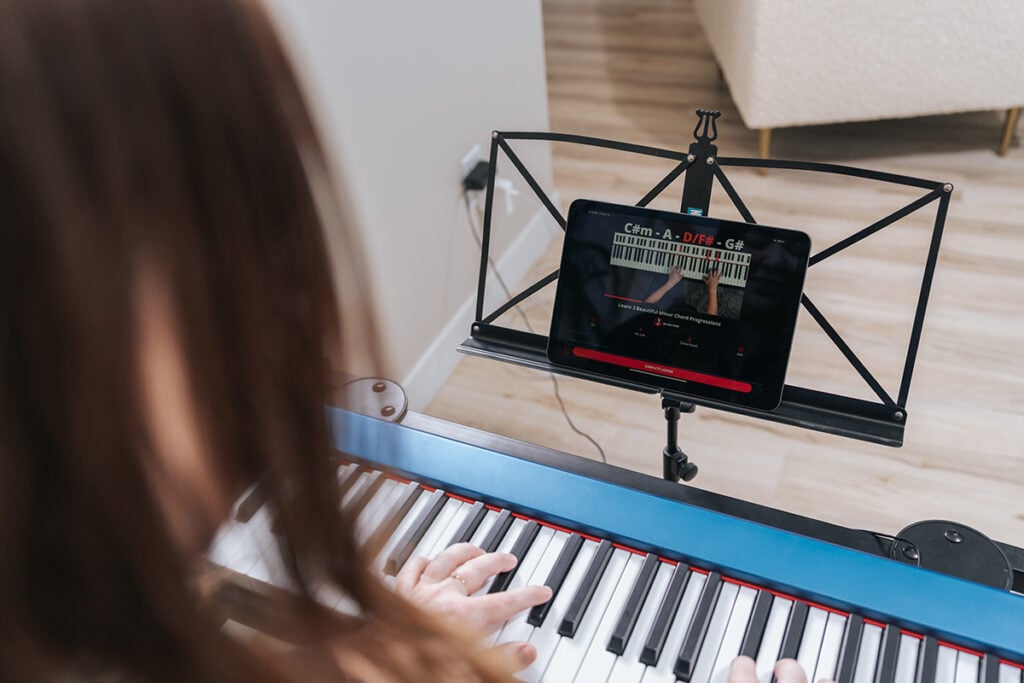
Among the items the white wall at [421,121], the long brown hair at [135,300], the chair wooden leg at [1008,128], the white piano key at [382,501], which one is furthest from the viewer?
the chair wooden leg at [1008,128]

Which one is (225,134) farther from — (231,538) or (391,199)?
(391,199)

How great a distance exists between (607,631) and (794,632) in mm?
179

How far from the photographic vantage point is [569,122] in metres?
3.39

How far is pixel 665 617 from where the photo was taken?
827 mm

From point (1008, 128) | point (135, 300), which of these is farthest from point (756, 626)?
point (1008, 128)

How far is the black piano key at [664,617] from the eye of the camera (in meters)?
0.81

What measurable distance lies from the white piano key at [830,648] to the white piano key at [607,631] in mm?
187

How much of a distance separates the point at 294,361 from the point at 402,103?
1443 millimetres

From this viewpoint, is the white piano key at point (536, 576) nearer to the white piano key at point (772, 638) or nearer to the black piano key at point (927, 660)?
the white piano key at point (772, 638)

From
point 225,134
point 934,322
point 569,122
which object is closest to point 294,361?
point 225,134

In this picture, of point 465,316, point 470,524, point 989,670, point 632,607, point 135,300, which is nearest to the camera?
point 135,300

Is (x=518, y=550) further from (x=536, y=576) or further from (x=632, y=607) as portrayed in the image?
(x=632, y=607)

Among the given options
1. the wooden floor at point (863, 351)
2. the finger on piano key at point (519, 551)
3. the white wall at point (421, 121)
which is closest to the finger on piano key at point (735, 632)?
the finger on piano key at point (519, 551)

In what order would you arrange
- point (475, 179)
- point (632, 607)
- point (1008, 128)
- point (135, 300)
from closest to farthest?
point (135, 300), point (632, 607), point (475, 179), point (1008, 128)
